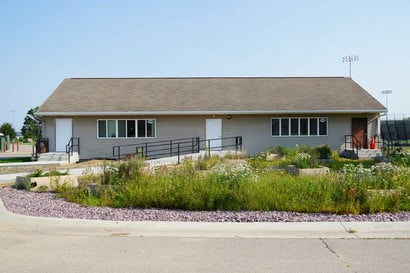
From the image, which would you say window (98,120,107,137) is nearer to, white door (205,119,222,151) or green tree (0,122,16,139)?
white door (205,119,222,151)

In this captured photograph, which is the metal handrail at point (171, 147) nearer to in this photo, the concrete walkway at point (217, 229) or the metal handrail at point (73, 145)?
the metal handrail at point (73, 145)

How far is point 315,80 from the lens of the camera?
3209 cm

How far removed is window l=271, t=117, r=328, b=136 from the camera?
26672mm

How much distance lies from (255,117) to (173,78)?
348 inches

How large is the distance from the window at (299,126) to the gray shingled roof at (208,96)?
96 cm

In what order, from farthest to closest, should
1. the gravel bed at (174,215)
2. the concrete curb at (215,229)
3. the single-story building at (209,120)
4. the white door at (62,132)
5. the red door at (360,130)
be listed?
the red door at (360,130) < the white door at (62,132) < the single-story building at (209,120) < the gravel bed at (174,215) < the concrete curb at (215,229)

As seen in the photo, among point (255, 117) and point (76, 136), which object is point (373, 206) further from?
point (76, 136)

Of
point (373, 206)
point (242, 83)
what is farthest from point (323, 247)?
point (242, 83)

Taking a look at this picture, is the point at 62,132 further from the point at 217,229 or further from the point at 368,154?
the point at 217,229

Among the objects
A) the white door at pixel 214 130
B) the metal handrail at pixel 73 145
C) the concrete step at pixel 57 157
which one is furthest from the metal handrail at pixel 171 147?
the concrete step at pixel 57 157

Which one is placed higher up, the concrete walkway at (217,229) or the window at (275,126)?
the window at (275,126)

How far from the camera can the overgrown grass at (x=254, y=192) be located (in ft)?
31.0

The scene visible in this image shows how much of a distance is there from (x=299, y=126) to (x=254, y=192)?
17692mm

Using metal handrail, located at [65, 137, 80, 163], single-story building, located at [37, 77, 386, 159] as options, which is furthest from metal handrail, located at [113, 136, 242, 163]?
metal handrail, located at [65, 137, 80, 163]
